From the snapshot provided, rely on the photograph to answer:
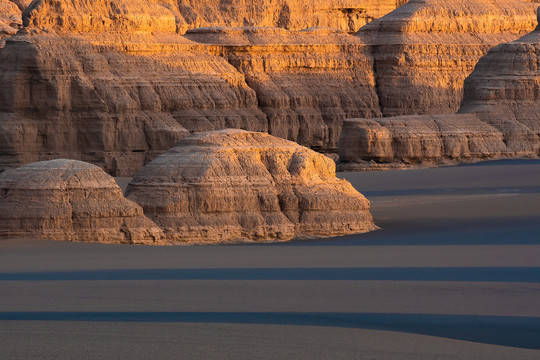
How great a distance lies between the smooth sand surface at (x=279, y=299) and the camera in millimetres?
13633

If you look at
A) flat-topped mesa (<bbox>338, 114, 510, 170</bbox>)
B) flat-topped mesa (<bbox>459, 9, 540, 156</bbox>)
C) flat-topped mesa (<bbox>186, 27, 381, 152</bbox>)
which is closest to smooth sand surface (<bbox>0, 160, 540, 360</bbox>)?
flat-topped mesa (<bbox>338, 114, 510, 170</bbox>)

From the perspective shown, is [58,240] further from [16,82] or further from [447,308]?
[16,82]

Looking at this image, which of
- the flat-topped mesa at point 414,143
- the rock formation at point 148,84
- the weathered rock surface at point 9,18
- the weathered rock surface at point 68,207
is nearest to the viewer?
the weathered rock surface at point 68,207

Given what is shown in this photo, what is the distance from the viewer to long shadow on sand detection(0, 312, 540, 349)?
14297mm

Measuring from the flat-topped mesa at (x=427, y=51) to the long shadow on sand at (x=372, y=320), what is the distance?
157 feet

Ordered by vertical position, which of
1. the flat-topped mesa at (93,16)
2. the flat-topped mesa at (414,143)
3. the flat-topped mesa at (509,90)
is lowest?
the flat-topped mesa at (414,143)

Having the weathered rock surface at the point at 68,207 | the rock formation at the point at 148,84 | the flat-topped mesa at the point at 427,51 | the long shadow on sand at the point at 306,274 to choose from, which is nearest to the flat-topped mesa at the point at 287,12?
the flat-topped mesa at the point at 427,51

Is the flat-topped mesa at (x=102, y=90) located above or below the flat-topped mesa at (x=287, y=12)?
below

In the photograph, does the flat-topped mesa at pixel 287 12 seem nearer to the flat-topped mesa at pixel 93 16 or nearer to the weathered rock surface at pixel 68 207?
the flat-topped mesa at pixel 93 16

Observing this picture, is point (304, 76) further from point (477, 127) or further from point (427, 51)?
point (477, 127)

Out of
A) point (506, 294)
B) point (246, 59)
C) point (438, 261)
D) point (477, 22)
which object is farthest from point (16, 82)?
point (506, 294)

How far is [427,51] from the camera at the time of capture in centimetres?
6397

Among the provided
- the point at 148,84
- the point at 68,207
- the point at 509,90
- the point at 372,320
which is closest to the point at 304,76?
the point at 148,84

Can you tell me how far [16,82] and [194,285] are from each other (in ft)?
107
